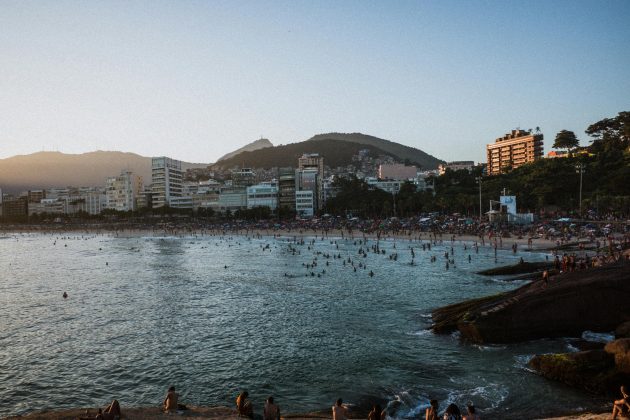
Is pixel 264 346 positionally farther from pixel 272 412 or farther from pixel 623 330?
pixel 623 330

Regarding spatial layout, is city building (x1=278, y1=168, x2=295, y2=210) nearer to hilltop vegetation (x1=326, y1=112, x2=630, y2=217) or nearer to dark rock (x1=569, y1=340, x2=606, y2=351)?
hilltop vegetation (x1=326, y1=112, x2=630, y2=217)

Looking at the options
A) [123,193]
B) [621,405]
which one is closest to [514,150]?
[123,193]

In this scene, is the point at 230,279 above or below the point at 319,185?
below

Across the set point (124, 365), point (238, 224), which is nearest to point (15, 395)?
point (124, 365)

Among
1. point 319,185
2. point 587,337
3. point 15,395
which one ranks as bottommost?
point 15,395

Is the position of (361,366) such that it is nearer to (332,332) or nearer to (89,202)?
(332,332)

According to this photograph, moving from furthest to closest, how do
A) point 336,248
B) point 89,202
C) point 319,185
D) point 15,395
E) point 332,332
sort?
point 89,202 < point 319,185 < point 336,248 < point 332,332 < point 15,395

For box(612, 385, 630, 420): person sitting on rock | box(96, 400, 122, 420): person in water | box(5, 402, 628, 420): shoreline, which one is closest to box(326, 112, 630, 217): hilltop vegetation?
box(612, 385, 630, 420): person sitting on rock
